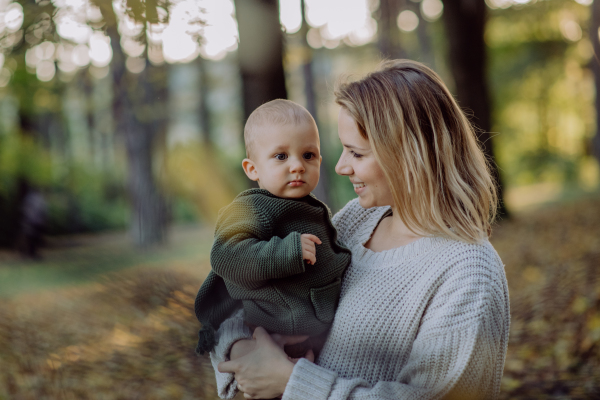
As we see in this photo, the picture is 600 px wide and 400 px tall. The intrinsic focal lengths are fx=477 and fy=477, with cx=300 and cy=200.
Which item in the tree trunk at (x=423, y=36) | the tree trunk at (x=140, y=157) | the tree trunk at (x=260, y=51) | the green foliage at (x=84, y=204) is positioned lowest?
the green foliage at (x=84, y=204)

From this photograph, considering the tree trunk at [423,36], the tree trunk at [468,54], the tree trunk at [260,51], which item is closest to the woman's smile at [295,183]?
the tree trunk at [260,51]

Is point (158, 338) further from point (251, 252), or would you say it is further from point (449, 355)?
point (449, 355)

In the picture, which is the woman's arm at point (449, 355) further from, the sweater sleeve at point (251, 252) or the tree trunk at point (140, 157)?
the tree trunk at point (140, 157)

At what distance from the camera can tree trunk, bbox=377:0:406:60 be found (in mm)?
13336

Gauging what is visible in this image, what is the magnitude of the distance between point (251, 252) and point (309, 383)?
487mm

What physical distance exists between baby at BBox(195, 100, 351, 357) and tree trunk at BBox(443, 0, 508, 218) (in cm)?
769

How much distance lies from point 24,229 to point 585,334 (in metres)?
9.44

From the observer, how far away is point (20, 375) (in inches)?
183

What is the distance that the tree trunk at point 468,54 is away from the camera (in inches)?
345

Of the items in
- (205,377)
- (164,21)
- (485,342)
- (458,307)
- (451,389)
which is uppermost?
(164,21)

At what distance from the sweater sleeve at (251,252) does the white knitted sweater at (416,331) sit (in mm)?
293

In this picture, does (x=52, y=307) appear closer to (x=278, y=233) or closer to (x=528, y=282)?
(x=278, y=233)

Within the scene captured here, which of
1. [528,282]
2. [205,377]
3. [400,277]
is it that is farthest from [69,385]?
[528,282]

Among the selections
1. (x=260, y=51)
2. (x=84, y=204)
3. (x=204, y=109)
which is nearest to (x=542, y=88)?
(x=204, y=109)
